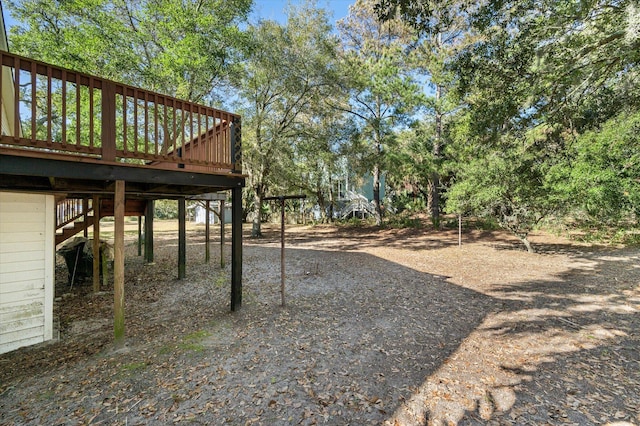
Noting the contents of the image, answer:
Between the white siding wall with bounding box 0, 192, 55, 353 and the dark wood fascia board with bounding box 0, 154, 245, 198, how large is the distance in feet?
1.02

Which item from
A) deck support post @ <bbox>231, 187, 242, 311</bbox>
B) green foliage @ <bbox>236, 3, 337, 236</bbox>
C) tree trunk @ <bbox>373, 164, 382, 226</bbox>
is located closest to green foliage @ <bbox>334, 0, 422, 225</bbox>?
tree trunk @ <bbox>373, 164, 382, 226</bbox>

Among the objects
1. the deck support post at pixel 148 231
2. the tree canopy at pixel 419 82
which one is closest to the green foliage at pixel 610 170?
the tree canopy at pixel 419 82

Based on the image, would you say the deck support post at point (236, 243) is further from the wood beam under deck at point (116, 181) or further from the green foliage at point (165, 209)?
the green foliage at point (165, 209)

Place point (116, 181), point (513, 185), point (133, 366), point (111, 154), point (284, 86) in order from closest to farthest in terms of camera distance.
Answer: point (133, 366), point (111, 154), point (116, 181), point (513, 185), point (284, 86)

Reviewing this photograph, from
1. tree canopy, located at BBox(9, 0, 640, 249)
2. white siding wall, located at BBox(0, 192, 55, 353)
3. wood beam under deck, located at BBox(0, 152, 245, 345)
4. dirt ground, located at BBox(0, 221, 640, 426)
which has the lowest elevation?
dirt ground, located at BBox(0, 221, 640, 426)

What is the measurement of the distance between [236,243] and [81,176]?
2270mm

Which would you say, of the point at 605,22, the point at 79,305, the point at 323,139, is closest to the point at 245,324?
the point at 79,305

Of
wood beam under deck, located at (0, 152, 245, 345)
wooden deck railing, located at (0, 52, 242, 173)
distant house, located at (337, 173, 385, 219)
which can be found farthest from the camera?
distant house, located at (337, 173, 385, 219)

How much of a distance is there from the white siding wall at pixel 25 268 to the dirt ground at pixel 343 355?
0.96 feet

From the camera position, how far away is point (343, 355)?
3.70 m

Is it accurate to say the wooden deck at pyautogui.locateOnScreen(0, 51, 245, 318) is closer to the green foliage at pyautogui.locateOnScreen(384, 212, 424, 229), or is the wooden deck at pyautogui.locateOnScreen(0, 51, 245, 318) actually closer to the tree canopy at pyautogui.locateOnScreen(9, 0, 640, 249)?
the tree canopy at pyautogui.locateOnScreen(9, 0, 640, 249)

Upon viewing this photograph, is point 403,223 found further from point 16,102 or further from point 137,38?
point 16,102

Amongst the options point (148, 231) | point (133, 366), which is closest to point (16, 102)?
point (133, 366)

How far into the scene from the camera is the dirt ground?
271cm
